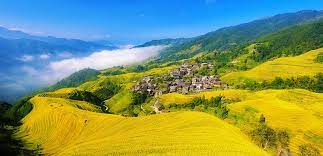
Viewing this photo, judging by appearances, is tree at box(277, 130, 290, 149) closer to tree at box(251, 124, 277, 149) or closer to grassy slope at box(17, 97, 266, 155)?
tree at box(251, 124, 277, 149)

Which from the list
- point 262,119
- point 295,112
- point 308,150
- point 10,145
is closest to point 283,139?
point 308,150

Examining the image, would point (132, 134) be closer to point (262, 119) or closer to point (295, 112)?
point (262, 119)

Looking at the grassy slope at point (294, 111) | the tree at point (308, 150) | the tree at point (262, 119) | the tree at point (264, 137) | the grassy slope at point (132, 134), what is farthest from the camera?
the tree at point (262, 119)

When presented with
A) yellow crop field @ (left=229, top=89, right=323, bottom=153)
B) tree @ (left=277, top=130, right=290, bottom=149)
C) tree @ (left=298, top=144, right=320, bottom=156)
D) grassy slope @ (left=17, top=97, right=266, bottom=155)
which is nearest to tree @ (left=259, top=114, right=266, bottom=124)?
yellow crop field @ (left=229, top=89, right=323, bottom=153)

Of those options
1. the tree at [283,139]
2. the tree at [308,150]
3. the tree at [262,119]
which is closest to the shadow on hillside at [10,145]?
the tree at [283,139]

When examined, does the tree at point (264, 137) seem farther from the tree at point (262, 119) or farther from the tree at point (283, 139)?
the tree at point (262, 119)

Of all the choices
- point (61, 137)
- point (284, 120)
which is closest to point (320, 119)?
point (284, 120)
